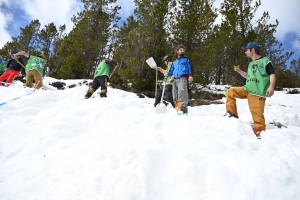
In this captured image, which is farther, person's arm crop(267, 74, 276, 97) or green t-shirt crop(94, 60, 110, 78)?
green t-shirt crop(94, 60, 110, 78)

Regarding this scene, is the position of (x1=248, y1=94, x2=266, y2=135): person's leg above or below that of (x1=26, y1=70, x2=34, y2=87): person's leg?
below

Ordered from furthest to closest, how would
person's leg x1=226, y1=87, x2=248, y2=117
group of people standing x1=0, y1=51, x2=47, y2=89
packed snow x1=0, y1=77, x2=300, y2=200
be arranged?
group of people standing x1=0, y1=51, x2=47, y2=89 → person's leg x1=226, y1=87, x2=248, y2=117 → packed snow x1=0, y1=77, x2=300, y2=200

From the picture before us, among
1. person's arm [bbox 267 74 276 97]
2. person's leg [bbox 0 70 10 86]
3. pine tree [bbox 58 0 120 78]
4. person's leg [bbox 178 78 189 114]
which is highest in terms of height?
pine tree [bbox 58 0 120 78]

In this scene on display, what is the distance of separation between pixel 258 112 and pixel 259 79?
0.58 meters

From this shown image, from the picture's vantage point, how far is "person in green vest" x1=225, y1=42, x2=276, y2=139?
3.26 meters

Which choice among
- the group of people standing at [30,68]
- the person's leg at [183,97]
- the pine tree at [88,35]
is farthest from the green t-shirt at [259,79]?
the pine tree at [88,35]

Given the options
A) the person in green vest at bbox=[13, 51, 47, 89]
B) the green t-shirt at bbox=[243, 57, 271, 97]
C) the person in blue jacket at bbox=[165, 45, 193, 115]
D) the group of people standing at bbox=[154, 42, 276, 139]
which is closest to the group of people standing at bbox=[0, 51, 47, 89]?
the person in green vest at bbox=[13, 51, 47, 89]

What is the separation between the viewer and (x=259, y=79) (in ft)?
11.1

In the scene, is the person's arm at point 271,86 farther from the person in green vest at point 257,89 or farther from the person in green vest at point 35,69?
the person in green vest at point 35,69

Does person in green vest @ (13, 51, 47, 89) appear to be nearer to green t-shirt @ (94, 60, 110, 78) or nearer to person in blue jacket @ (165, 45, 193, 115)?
green t-shirt @ (94, 60, 110, 78)

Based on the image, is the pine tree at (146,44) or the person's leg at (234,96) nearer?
the person's leg at (234,96)

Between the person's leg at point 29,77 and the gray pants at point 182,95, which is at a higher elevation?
the person's leg at point 29,77

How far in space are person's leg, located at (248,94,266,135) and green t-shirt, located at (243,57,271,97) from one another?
0.10 meters

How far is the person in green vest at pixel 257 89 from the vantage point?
3.26 m
